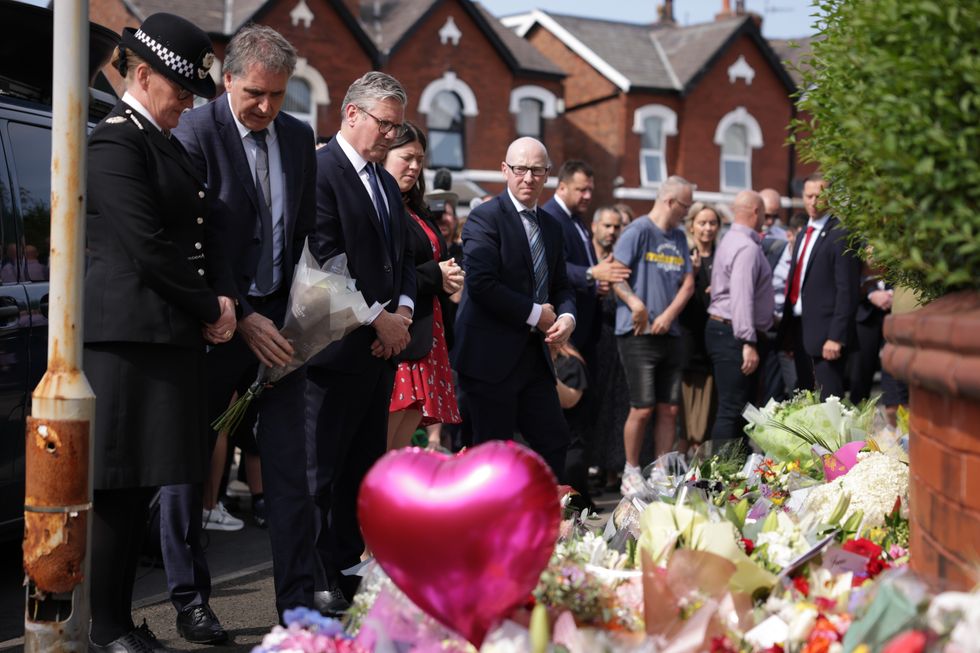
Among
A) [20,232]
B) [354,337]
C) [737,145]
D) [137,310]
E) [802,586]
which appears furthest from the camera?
[737,145]

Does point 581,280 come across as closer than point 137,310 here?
No

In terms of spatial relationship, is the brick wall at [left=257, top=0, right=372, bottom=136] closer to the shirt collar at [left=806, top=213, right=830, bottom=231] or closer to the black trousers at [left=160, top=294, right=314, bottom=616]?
the shirt collar at [left=806, top=213, right=830, bottom=231]

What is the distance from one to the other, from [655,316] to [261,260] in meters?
4.35

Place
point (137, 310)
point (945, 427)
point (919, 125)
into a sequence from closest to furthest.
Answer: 1. point (919, 125)
2. point (945, 427)
3. point (137, 310)

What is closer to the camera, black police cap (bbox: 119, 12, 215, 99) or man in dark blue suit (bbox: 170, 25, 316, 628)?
black police cap (bbox: 119, 12, 215, 99)

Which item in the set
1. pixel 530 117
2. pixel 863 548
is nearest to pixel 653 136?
pixel 530 117

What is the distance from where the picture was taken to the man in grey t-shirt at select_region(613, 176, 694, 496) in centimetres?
834

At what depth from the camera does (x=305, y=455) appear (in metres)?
4.52

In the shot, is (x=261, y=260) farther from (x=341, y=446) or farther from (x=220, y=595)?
(x=220, y=595)

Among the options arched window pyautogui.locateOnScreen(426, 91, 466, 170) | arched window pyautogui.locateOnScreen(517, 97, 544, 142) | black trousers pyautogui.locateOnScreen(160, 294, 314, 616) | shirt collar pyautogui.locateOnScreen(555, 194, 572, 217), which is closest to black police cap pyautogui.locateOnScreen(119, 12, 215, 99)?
black trousers pyautogui.locateOnScreen(160, 294, 314, 616)

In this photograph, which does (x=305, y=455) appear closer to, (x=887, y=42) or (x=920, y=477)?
(x=920, y=477)

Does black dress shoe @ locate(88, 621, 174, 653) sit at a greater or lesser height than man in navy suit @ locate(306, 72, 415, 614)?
lesser

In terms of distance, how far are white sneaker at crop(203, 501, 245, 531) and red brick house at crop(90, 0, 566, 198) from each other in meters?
20.4

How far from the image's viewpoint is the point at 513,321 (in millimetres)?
6070
